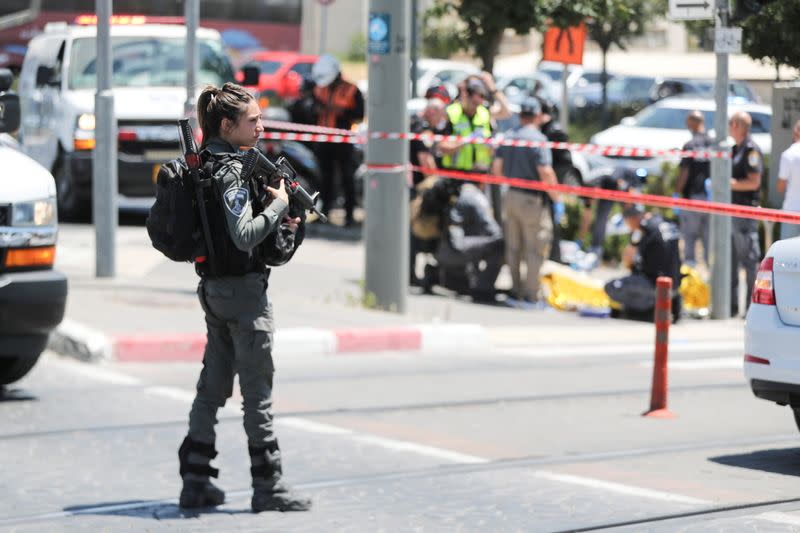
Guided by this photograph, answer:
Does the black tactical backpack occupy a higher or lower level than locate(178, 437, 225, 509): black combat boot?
higher

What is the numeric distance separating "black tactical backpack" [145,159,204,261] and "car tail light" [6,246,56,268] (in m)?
2.80

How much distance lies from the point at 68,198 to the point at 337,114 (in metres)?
3.20

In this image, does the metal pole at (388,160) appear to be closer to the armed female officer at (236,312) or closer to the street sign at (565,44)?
the street sign at (565,44)

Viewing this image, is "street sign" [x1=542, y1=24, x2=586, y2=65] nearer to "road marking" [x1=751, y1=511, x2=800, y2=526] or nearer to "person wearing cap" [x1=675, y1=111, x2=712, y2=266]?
"person wearing cap" [x1=675, y1=111, x2=712, y2=266]

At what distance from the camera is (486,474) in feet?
25.9

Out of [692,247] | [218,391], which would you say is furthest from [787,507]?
[692,247]

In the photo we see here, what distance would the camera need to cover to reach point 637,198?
450 inches

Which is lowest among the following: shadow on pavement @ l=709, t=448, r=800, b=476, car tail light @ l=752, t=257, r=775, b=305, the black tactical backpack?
shadow on pavement @ l=709, t=448, r=800, b=476

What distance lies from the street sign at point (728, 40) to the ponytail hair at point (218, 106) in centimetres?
801

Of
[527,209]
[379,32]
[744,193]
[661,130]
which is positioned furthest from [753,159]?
[661,130]

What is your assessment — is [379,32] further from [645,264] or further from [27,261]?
[27,261]

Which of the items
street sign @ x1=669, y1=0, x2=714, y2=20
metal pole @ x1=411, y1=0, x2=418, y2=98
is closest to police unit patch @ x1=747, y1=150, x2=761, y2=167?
street sign @ x1=669, y1=0, x2=714, y2=20

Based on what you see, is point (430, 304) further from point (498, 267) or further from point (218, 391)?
point (218, 391)

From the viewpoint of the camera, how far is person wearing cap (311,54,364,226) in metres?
19.4
